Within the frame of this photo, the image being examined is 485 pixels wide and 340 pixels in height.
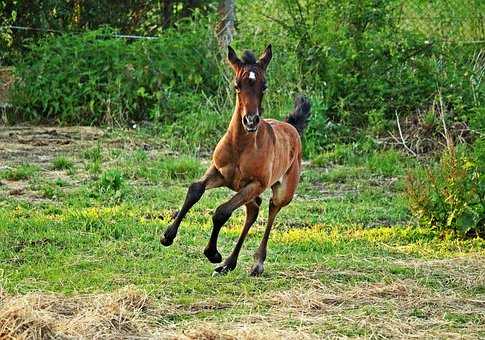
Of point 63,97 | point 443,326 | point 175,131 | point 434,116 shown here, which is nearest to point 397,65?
point 434,116

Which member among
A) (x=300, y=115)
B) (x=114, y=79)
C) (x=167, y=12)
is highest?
(x=167, y=12)

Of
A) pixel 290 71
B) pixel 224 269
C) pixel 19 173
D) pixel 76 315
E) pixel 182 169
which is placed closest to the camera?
pixel 76 315

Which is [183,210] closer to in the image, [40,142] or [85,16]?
[40,142]

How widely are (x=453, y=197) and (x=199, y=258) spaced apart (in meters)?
2.94

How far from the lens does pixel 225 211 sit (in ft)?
28.1

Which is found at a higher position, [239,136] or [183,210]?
[239,136]

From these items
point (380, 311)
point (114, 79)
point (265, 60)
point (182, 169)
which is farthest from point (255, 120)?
point (114, 79)

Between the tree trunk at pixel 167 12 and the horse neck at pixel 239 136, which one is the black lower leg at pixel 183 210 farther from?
the tree trunk at pixel 167 12

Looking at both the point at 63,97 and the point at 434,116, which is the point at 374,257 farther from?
the point at 63,97

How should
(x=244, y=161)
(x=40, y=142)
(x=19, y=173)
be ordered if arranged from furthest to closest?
(x=40, y=142)
(x=19, y=173)
(x=244, y=161)

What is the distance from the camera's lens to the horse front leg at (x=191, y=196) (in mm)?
8562

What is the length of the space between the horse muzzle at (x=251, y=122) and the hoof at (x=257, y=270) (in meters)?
1.24

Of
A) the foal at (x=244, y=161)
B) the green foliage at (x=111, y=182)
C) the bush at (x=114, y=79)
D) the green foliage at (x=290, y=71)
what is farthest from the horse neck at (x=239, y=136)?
the bush at (x=114, y=79)

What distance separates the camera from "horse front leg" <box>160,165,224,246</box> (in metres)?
8.56
